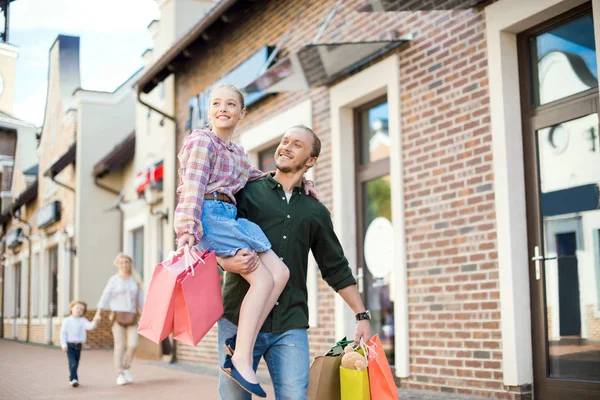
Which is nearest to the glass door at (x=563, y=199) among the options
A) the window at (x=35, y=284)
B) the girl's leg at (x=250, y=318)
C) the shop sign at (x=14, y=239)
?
the girl's leg at (x=250, y=318)

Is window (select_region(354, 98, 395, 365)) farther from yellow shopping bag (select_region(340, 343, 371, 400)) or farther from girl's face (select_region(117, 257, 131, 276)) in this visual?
yellow shopping bag (select_region(340, 343, 371, 400))

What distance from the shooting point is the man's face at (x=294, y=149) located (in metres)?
3.41

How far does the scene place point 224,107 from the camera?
3.34 meters

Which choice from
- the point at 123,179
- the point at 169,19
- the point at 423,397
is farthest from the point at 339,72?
the point at 123,179

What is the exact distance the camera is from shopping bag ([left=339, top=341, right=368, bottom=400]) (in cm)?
324

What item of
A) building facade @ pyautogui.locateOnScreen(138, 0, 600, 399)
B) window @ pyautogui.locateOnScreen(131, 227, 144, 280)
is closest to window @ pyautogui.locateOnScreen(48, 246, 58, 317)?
window @ pyautogui.locateOnScreen(131, 227, 144, 280)

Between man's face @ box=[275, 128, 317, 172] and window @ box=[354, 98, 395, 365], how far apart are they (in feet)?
15.9

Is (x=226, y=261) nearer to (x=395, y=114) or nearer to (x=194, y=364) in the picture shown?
(x=395, y=114)

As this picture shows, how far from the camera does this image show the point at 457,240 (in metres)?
→ 6.75

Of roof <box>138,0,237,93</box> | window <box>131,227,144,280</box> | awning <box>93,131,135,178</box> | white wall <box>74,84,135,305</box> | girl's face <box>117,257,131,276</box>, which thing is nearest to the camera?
girl's face <box>117,257,131,276</box>

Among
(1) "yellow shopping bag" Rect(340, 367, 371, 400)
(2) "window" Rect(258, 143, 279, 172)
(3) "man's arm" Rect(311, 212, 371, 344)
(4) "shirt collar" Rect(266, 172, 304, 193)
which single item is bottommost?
(1) "yellow shopping bag" Rect(340, 367, 371, 400)

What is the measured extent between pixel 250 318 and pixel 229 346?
17cm

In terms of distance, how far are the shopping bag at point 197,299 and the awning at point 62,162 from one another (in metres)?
18.6

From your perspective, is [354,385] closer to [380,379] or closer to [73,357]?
[380,379]
